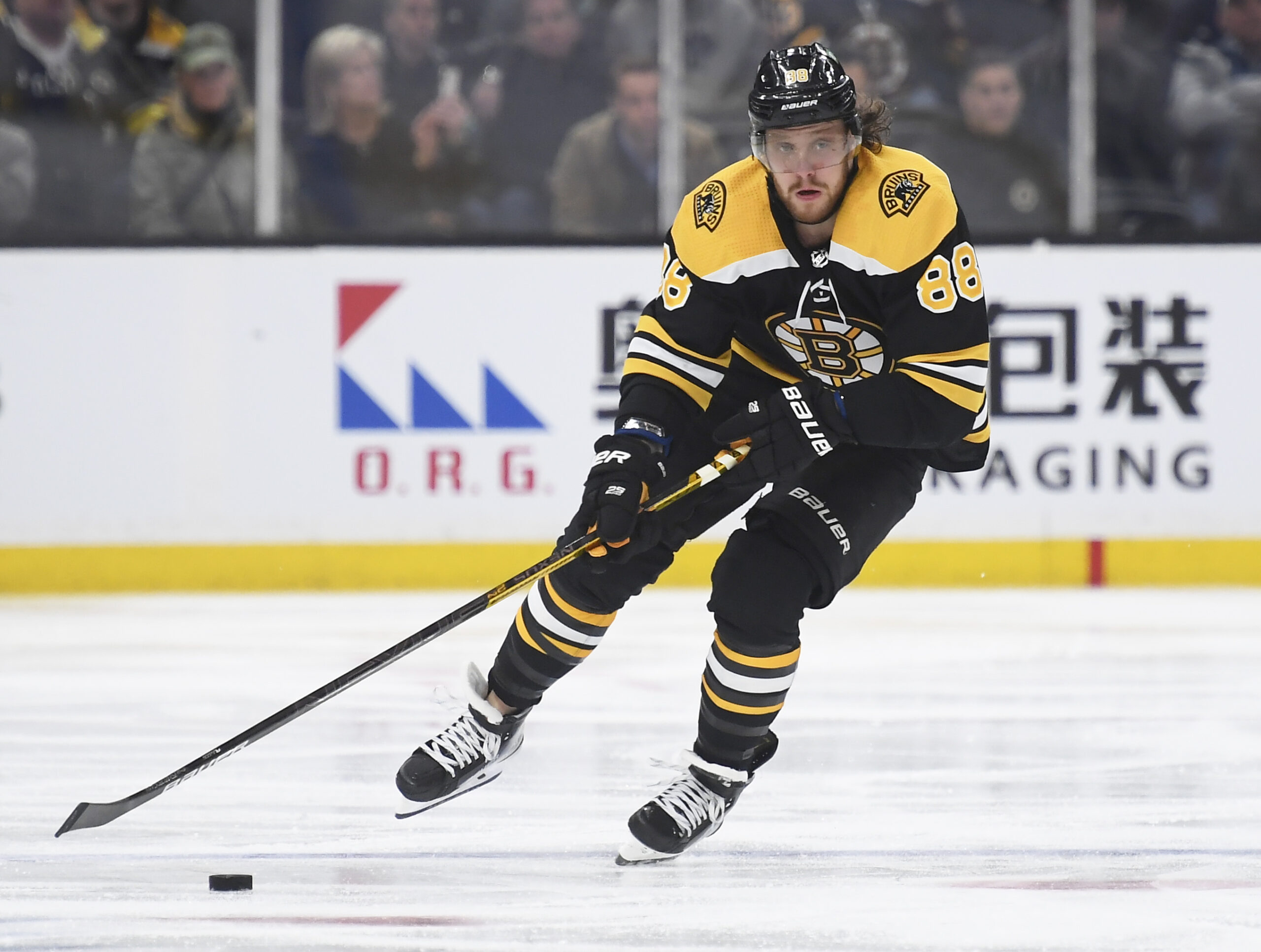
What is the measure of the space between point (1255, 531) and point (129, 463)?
12.1 feet

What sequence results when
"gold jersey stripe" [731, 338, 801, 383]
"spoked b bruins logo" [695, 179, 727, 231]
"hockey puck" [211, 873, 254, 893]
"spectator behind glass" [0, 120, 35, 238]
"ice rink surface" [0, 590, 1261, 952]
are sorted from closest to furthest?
"ice rink surface" [0, 590, 1261, 952] < "hockey puck" [211, 873, 254, 893] < "spoked b bruins logo" [695, 179, 727, 231] < "gold jersey stripe" [731, 338, 801, 383] < "spectator behind glass" [0, 120, 35, 238]

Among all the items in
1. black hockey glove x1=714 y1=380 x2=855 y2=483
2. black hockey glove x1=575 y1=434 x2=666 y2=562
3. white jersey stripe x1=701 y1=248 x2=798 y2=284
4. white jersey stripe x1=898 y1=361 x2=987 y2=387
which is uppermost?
white jersey stripe x1=701 y1=248 x2=798 y2=284

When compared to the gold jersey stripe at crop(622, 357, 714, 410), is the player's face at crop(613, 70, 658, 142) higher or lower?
higher

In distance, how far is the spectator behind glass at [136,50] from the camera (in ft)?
19.2

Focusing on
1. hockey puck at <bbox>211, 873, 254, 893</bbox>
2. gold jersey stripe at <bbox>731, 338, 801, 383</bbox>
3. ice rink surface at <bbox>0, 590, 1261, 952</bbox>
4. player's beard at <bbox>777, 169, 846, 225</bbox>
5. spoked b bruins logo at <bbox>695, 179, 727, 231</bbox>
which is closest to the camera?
ice rink surface at <bbox>0, 590, 1261, 952</bbox>

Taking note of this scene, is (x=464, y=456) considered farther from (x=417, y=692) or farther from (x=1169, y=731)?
(x=1169, y=731)

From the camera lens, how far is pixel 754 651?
2342mm

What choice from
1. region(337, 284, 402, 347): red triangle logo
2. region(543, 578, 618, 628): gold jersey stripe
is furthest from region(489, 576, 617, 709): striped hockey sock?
region(337, 284, 402, 347): red triangle logo

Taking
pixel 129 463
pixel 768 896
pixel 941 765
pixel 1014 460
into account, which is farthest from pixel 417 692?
pixel 1014 460

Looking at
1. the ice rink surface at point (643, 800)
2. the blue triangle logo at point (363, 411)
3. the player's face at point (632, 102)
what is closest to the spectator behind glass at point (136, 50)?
the blue triangle logo at point (363, 411)

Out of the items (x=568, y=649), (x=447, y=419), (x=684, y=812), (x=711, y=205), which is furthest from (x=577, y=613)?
(x=447, y=419)

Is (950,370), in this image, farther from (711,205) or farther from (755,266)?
(711,205)

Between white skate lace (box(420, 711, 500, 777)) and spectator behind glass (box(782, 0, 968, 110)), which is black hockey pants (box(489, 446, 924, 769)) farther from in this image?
spectator behind glass (box(782, 0, 968, 110))

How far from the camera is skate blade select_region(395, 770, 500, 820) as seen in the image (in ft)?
8.23
